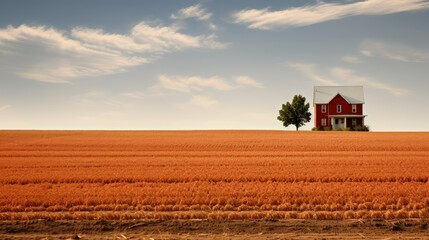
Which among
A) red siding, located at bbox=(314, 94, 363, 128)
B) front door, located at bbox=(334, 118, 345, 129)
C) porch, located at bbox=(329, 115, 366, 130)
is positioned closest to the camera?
red siding, located at bbox=(314, 94, 363, 128)

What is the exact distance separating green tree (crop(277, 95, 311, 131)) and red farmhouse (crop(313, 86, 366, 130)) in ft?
27.5

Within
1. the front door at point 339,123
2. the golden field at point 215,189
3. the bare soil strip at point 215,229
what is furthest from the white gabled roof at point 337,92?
the bare soil strip at point 215,229

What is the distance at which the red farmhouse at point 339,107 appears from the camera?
76188mm

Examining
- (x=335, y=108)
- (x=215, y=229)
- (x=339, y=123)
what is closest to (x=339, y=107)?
(x=335, y=108)

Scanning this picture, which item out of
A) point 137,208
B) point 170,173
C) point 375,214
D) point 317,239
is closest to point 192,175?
point 170,173

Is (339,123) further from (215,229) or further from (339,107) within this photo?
(215,229)

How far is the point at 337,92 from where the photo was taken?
254 feet

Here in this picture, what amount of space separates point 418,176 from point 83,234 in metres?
16.6

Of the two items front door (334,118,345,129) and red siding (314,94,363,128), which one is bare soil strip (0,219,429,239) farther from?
front door (334,118,345,129)

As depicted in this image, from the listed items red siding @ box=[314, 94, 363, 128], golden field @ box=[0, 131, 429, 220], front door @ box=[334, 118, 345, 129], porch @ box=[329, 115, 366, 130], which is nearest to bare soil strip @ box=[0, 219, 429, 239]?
golden field @ box=[0, 131, 429, 220]

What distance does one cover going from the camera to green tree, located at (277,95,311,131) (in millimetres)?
87375

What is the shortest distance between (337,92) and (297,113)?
12.0 meters

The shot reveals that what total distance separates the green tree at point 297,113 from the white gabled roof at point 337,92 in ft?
27.4

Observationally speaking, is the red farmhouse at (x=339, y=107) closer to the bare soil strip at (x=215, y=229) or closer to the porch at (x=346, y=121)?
the porch at (x=346, y=121)
